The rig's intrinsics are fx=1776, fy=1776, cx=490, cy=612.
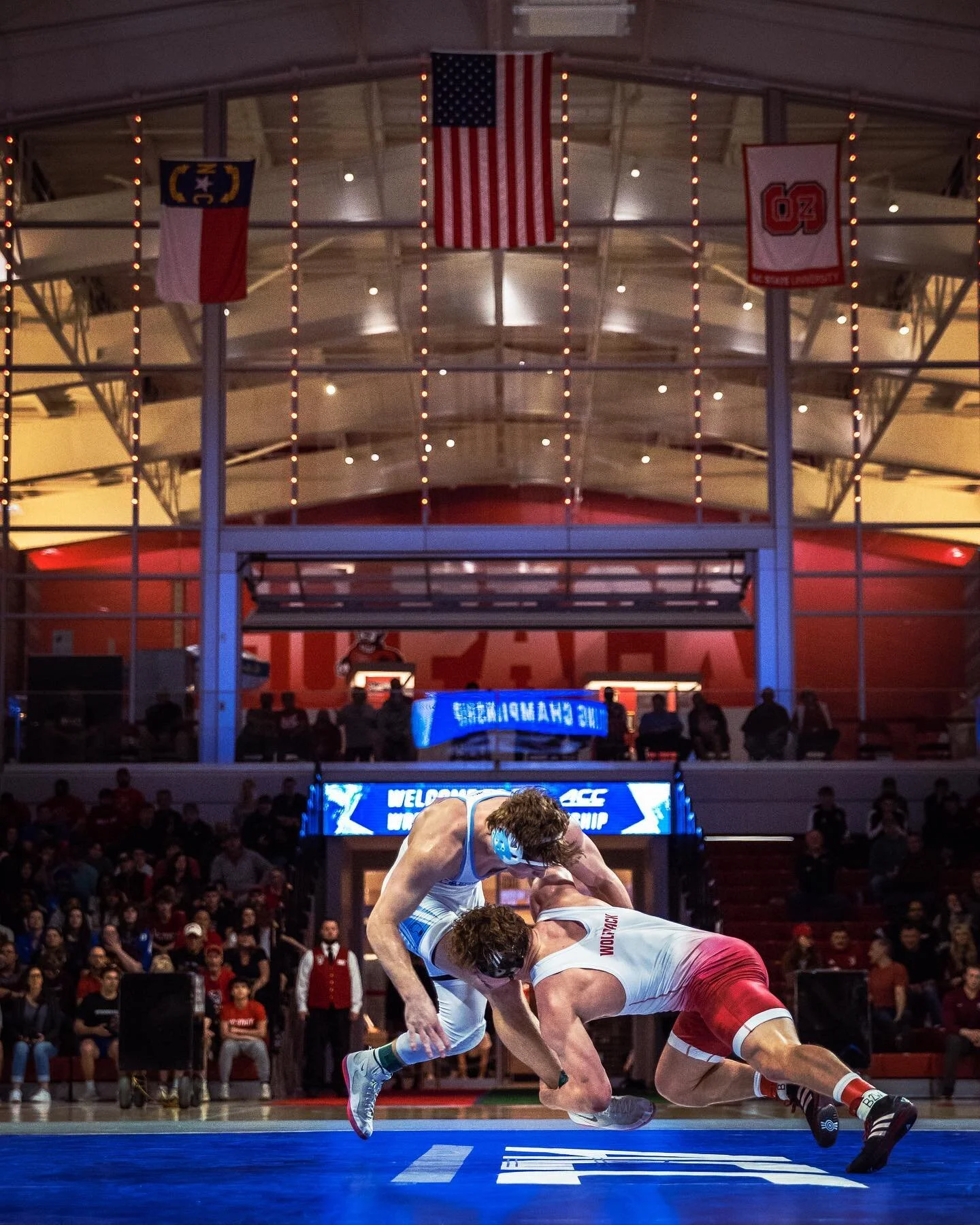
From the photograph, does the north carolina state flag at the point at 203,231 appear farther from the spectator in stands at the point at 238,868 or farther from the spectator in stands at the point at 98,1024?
the spectator in stands at the point at 98,1024

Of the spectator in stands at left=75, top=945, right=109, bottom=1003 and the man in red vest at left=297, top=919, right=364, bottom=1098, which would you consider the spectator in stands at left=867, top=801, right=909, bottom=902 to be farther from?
the spectator in stands at left=75, top=945, right=109, bottom=1003

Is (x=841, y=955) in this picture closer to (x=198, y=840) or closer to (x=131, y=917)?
(x=131, y=917)

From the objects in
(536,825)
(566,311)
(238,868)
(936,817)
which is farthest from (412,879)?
(566,311)

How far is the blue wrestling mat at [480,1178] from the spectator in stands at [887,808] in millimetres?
10874

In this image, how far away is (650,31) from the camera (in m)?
26.7

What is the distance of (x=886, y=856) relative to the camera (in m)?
20.2

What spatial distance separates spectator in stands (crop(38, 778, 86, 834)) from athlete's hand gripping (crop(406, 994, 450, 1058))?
1546 cm

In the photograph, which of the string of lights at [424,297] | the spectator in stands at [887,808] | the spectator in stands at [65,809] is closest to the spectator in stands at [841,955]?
the spectator in stands at [887,808]

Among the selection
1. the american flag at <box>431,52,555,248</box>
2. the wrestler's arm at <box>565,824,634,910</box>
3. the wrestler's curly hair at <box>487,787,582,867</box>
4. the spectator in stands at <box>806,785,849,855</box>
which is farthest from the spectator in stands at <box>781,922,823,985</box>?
the american flag at <box>431,52,555,248</box>

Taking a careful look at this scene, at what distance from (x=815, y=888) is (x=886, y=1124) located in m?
13.4

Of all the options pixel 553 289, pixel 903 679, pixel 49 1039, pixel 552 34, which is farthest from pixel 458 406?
pixel 49 1039

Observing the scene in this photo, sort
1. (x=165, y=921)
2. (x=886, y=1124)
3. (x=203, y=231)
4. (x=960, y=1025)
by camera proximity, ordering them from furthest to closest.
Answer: (x=203, y=231), (x=165, y=921), (x=960, y=1025), (x=886, y=1124)

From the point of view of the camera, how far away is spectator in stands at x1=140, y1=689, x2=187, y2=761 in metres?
24.2

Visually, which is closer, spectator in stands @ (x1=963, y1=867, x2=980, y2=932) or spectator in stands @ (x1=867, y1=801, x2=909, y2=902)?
spectator in stands @ (x1=963, y1=867, x2=980, y2=932)
